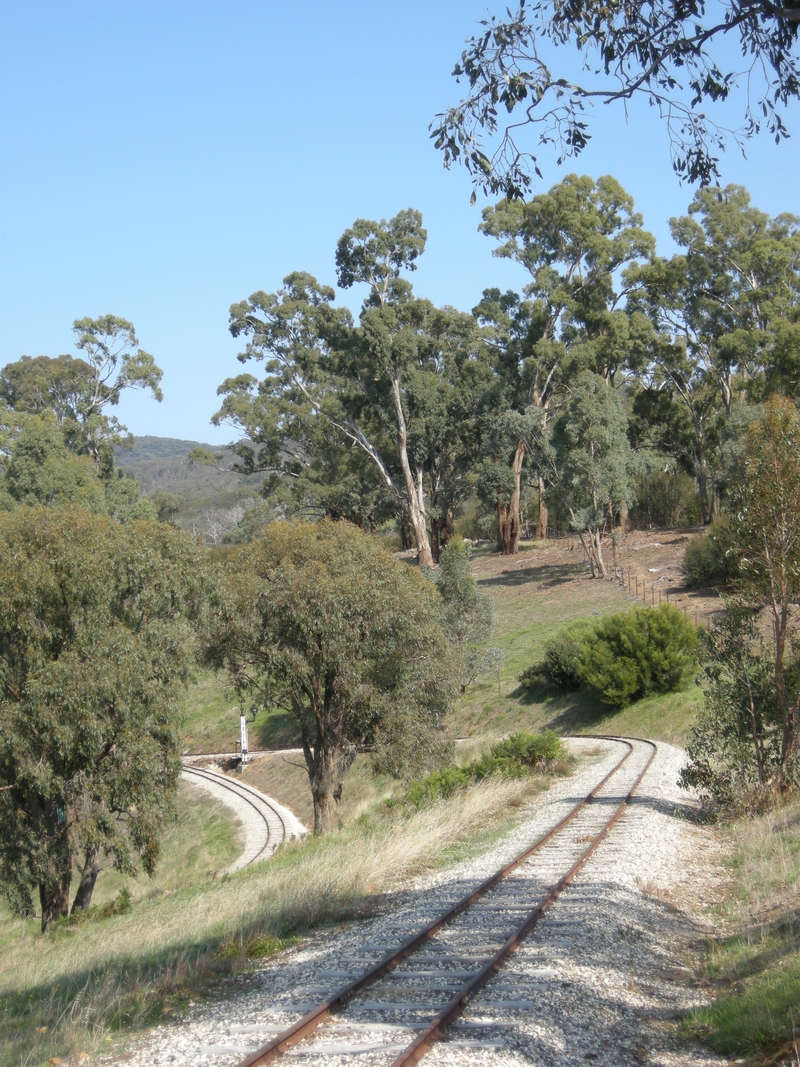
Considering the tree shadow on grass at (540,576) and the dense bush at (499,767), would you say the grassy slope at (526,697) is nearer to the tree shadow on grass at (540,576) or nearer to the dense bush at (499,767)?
the tree shadow on grass at (540,576)

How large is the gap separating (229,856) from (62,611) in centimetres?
1093

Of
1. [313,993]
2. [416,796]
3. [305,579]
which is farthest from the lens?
[305,579]

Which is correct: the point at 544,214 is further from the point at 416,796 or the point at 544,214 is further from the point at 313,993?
the point at 313,993

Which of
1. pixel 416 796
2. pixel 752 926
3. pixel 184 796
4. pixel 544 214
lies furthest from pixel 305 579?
pixel 544 214

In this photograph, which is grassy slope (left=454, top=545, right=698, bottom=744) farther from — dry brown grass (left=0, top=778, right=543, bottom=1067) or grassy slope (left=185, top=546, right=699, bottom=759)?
dry brown grass (left=0, top=778, right=543, bottom=1067)

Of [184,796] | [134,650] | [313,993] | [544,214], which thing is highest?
[544,214]

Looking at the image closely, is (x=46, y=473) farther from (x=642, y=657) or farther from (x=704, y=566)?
(x=704, y=566)

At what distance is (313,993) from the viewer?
21.4 ft

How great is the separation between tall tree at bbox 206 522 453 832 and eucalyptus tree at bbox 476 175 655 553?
28.6 metres

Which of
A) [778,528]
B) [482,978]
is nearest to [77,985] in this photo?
[482,978]

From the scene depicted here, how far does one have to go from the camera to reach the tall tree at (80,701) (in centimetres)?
1786

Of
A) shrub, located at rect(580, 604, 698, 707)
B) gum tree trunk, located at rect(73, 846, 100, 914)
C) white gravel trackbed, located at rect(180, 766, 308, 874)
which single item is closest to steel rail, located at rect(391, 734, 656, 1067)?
gum tree trunk, located at rect(73, 846, 100, 914)

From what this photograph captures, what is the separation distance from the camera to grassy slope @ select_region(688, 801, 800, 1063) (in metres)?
5.55

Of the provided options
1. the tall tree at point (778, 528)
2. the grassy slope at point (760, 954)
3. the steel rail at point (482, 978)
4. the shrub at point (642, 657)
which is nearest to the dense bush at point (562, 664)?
the shrub at point (642, 657)
